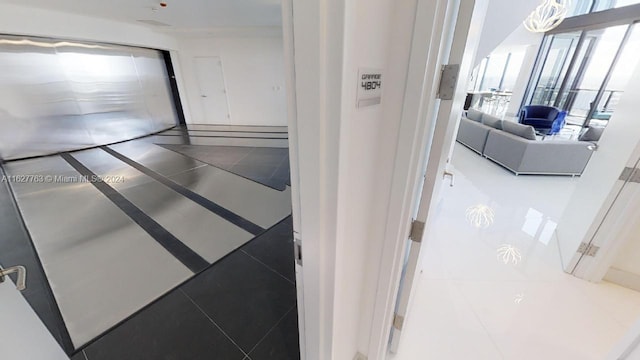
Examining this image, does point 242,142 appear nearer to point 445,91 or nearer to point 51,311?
→ point 51,311

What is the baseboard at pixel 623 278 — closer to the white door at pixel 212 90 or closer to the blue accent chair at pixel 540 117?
the blue accent chair at pixel 540 117

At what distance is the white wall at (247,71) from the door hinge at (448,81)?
20.1 feet

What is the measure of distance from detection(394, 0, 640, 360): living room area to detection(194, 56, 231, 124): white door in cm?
660

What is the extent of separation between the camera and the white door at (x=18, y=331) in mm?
625

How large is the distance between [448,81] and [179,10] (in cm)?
527

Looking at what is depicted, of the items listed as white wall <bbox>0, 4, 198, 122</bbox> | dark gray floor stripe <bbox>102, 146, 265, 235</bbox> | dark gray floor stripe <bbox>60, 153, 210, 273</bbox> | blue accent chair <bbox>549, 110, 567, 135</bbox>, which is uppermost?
white wall <bbox>0, 4, 198, 122</bbox>

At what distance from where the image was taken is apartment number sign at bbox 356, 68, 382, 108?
0.61 meters

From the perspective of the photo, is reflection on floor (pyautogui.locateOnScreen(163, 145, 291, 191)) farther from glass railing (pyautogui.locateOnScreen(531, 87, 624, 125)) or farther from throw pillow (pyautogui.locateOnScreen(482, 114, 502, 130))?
glass railing (pyautogui.locateOnScreen(531, 87, 624, 125))

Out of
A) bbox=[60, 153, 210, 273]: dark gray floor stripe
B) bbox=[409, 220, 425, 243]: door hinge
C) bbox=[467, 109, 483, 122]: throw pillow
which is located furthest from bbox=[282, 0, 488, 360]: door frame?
bbox=[467, 109, 483, 122]: throw pillow

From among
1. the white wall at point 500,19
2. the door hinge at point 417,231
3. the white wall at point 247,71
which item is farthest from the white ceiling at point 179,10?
the door hinge at point 417,231

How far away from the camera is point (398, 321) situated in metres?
1.26

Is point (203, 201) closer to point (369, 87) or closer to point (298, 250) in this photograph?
point (298, 250)

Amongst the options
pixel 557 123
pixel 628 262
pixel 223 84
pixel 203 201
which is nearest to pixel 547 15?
pixel 557 123

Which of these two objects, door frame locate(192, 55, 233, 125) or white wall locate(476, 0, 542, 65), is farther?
door frame locate(192, 55, 233, 125)
